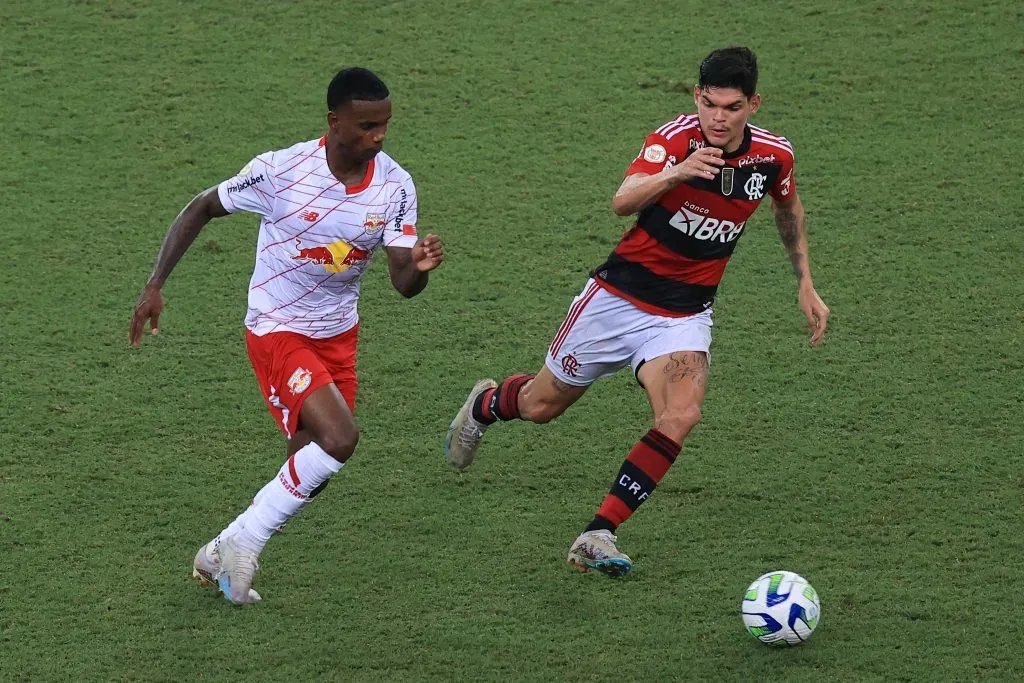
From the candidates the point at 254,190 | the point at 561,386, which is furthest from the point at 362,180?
the point at 561,386

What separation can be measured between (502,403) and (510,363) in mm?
979

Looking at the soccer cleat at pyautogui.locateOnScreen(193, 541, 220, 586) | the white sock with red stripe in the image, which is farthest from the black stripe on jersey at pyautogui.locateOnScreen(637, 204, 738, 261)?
the soccer cleat at pyautogui.locateOnScreen(193, 541, 220, 586)

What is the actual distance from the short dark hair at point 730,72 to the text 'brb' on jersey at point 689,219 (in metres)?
0.23

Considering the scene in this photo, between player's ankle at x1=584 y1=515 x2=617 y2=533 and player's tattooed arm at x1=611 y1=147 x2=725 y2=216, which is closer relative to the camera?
player's tattooed arm at x1=611 y1=147 x2=725 y2=216

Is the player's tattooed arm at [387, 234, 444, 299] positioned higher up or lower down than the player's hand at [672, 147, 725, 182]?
lower down

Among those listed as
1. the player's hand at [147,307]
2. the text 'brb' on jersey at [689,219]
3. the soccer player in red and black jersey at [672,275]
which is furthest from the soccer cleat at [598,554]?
the player's hand at [147,307]

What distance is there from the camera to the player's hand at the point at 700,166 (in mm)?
5441

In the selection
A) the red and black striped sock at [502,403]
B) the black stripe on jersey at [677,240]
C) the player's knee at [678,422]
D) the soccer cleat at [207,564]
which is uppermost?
the black stripe on jersey at [677,240]

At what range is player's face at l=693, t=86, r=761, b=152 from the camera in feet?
18.7

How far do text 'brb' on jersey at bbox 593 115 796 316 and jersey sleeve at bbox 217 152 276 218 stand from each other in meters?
1.42

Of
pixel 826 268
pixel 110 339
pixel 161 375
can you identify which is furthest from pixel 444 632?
pixel 826 268

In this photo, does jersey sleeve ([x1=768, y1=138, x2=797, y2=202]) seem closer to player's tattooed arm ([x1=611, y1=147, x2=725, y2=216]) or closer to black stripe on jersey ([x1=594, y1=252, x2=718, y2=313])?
player's tattooed arm ([x1=611, y1=147, x2=725, y2=216])

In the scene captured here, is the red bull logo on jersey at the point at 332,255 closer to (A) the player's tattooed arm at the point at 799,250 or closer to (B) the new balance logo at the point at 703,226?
(B) the new balance logo at the point at 703,226

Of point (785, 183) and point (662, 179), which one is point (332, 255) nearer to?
point (662, 179)
